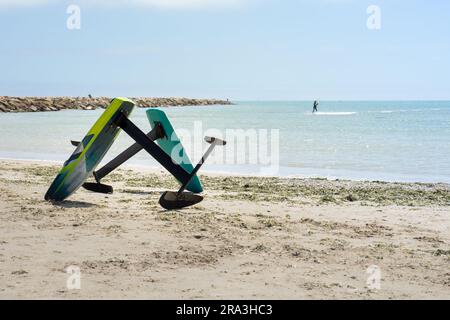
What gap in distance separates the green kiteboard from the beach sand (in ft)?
0.69

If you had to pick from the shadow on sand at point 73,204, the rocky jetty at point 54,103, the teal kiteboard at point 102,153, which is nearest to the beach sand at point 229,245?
the shadow on sand at point 73,204

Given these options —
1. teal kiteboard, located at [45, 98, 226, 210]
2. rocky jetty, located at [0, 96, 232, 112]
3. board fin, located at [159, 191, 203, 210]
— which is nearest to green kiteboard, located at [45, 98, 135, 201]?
teal kiteboard, located at [45, 98, 226, 210]

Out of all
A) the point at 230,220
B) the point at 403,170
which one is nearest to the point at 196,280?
the point at 230,220

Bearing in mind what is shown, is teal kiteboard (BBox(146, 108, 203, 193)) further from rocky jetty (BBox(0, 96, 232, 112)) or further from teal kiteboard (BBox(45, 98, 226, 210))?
rocky jetty (BBox(0, 96, 232, 112))

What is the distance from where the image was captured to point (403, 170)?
14.1 meters

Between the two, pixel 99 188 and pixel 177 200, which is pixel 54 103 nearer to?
pixel 99 188

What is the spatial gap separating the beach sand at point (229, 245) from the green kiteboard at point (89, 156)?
8.3 inches

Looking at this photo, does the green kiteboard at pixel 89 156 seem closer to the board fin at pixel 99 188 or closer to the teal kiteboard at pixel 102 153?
the teal kiteboard at pixel 102 153

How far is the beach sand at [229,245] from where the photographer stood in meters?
4.34

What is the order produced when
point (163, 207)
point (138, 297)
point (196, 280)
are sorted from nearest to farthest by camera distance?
point (138, 297) < point (196, 280) < point (163, 207)

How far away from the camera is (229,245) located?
18.5 feet
